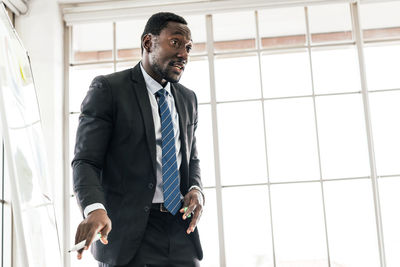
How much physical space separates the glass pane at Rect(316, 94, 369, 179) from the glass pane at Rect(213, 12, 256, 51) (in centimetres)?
62

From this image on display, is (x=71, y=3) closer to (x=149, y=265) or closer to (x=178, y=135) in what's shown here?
(x=178, y=135)

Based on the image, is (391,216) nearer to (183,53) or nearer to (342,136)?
(342,136)

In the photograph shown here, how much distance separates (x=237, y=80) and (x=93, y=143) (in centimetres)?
207

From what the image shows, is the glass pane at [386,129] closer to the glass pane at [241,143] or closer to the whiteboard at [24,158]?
the glass pane at [241,143]

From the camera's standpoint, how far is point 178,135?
76.0 inches

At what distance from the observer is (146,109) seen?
6.06 feet

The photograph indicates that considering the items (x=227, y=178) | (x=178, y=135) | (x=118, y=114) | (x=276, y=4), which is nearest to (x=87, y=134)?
(x=118, y=114)

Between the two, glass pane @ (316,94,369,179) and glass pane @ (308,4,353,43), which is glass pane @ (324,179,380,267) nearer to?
glass pane @ (316,94,369,179)

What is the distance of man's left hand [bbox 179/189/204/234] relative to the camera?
5.77ft

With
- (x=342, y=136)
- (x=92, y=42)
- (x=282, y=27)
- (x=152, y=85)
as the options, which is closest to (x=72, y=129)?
(x=92, y=42)

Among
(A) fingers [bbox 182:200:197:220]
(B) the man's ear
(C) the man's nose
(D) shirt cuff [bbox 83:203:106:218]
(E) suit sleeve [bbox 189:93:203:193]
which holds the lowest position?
(A) fingers [bbox 182:200:197:220]

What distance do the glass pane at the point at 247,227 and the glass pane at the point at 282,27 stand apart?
990 millimetres

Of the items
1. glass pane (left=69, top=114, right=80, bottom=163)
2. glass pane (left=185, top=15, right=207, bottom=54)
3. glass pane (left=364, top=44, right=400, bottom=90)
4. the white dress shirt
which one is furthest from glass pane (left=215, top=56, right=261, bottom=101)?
the white dress shirt

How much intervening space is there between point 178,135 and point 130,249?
1.45 ft
